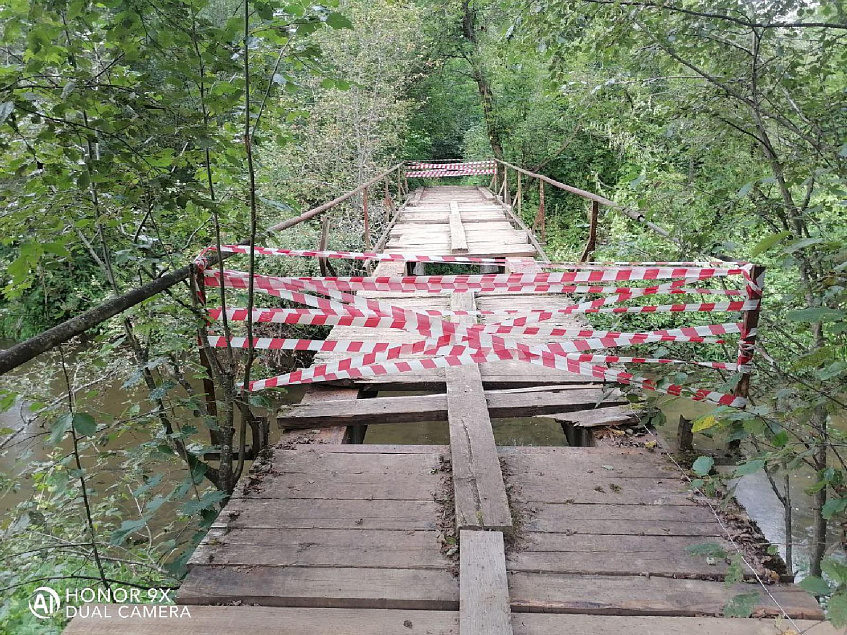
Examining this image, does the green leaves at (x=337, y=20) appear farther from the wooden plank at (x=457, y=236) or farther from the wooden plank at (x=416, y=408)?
the wooden plank at (x=457, y=236)

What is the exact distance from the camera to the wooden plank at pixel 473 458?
7.34 ft

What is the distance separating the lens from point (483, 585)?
1.90m

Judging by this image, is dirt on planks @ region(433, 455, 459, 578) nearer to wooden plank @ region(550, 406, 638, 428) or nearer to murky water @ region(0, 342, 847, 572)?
wooden plank @ region(550, 406, 638, 428)

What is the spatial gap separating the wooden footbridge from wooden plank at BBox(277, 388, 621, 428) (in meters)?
0.01

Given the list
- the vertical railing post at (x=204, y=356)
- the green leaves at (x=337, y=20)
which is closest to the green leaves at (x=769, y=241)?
the green leaves at (x=337, y=20)

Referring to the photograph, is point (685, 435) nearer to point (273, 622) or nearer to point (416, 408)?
point (416, 408)

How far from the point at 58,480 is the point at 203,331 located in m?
0.83

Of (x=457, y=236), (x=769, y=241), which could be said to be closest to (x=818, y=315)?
(x=769, y=241)

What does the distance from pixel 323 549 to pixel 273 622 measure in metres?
0.36

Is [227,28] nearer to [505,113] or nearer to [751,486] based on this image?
[751,486]

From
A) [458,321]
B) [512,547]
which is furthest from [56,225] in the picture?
[458,321]

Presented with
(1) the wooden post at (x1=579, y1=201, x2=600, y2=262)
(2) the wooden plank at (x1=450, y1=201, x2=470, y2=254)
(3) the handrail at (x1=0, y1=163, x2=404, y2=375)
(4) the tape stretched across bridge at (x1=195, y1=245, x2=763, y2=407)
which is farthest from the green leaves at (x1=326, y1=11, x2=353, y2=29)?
(2) the wooden plank at (x1=450, y1=201, x2=470, y2=254)

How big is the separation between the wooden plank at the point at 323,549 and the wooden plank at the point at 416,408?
0.95 m

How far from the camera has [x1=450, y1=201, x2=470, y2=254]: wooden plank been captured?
7.26m
